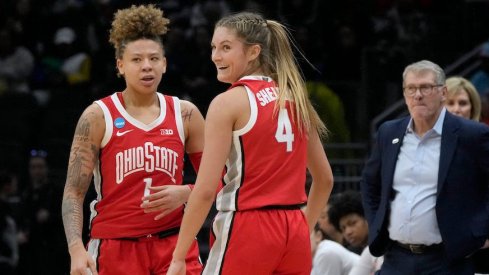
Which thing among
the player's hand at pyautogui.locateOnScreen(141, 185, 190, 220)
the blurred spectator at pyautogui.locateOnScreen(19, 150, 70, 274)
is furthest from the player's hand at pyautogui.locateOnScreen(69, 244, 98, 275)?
the blurred spectator at pyautogui.locateOnScreen(19, 150, 70, 274)

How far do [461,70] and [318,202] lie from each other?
7687 mm

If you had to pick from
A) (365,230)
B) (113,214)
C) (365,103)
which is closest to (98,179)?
(113,214)

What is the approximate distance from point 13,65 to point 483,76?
6072 mm

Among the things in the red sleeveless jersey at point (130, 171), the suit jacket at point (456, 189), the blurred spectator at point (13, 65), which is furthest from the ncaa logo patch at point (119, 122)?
the blurred spectator at point (13, 65)

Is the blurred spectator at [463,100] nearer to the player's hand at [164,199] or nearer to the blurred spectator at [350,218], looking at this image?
the blurred spectator at [350,218]

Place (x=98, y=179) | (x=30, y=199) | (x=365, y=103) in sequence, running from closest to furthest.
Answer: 1. (x=98, y=179)
2. (x=30, y=199)
3. (x=365, y=103)

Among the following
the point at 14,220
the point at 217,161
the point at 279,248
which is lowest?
the point at 14,220

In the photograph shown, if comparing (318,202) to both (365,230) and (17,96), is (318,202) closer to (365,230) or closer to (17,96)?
(365,230)

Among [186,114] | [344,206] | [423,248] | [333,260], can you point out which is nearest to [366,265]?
[333,260]

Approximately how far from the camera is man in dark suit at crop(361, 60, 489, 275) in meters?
6.09

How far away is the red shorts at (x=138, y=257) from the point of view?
5.61 meters

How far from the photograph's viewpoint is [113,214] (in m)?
5.70

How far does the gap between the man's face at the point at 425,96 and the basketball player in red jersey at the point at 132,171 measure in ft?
4.64

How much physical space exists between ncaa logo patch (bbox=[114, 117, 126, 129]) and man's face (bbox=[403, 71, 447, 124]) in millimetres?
1765
